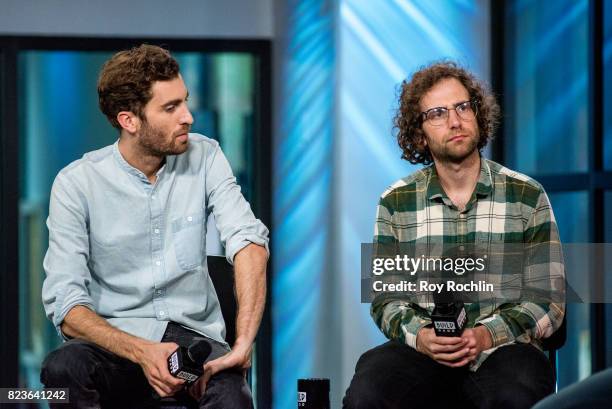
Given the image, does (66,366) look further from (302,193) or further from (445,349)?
(302,193)

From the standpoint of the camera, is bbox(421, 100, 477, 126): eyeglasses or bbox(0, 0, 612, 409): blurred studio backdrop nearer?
bbox(421, 100, 477, 126): eyeglasses

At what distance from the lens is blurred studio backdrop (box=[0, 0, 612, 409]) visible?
4.16 metres

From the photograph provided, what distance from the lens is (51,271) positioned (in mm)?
2570

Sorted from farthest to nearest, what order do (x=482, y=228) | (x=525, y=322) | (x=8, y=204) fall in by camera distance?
(x=8, y=204), (x=482, y=228), (x=525, y=322)

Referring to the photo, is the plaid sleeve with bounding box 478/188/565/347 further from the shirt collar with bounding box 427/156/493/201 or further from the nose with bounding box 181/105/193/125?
the nose with bounding box 181/105/193/125

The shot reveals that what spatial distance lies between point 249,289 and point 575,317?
206cm

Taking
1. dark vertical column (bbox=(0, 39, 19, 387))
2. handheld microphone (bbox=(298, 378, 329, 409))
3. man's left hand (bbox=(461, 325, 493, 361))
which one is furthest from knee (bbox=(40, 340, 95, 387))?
dark vertical column (bbox=(0, 39, 19, 387))

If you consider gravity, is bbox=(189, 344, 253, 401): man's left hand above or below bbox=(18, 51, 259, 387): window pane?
below

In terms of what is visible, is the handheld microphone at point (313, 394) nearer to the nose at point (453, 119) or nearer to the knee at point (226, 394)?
the knee at point (226, 394)

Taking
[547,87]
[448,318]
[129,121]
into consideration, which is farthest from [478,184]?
[547,87]

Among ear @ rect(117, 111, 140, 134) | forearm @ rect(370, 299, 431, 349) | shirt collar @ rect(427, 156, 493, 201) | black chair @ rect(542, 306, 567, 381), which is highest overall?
ear @ rect(117, 111, 140, 134)

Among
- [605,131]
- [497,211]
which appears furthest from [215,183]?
[605,131]

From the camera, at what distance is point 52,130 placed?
223 inches

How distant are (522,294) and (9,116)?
136 inches
